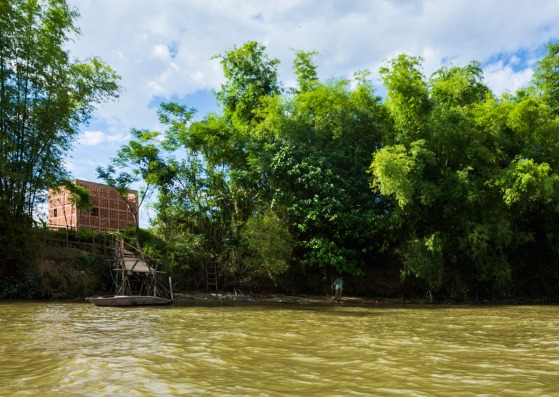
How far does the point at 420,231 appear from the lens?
61.6 feet

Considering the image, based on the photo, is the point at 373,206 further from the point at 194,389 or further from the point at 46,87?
the point at 194,389

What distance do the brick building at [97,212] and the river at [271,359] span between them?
17.1m

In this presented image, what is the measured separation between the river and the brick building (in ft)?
56.2

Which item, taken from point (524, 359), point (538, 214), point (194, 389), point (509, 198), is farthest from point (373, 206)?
point (194, 389)

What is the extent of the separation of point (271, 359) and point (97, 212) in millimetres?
23585

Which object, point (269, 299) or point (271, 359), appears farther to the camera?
point (269, 299)

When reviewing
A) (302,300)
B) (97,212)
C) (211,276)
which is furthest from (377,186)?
(97,212)

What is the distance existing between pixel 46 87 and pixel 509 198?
1831 centimetres

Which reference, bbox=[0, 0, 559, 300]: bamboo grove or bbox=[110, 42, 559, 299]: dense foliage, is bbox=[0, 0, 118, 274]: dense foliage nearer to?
bbox=[0, 0, 559, 300]: bamboo grove

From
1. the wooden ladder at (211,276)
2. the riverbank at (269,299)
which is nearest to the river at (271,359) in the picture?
the riverbank at (269,299)

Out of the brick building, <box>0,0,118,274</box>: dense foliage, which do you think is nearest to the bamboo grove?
<box>0,0,118,274</box>: dense foliage

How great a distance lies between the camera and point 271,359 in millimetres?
5559

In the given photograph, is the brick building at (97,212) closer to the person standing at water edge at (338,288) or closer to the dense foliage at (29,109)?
the dense foliage at (29,109)

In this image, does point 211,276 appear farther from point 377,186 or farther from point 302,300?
point 377,186
